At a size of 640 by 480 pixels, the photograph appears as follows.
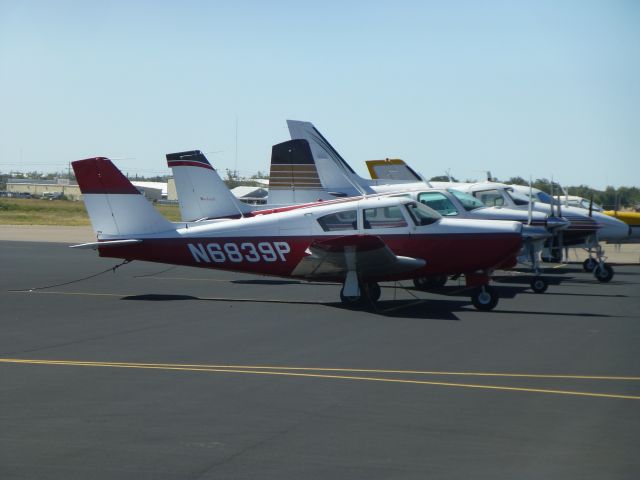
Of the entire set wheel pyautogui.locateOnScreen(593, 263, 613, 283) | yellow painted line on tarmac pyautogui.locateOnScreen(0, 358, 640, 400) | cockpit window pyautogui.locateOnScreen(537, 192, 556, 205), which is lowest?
wheel pyautogui.locateOnScreen(593, 263, 613, 283)

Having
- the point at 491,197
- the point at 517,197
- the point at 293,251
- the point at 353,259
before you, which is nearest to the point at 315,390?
the point at 353,259

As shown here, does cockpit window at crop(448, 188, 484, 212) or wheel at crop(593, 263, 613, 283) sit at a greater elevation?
cockpit window at crop(448, 188, 484, 212)

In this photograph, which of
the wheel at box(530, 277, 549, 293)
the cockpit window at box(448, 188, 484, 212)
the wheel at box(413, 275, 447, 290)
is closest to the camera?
the wheel at box(530, 277, 549, 293)

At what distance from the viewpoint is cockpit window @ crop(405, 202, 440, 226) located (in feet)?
53.0

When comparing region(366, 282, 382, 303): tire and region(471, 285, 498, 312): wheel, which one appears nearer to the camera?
region(471, 285, 498, 312): wheel

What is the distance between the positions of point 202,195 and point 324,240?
5.27 m

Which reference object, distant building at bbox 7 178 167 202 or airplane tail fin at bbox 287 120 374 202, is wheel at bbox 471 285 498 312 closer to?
airplane tail fin at bbox 287 120 374 202

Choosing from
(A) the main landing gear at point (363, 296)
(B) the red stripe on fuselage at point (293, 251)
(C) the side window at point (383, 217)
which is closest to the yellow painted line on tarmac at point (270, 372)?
(A) the main landing gear at point (363, 296)

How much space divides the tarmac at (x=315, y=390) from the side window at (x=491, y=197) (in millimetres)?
7066

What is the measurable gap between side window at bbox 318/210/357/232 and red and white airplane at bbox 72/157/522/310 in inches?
0.7

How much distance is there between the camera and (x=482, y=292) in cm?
1558

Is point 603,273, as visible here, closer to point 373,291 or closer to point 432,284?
point 432,284

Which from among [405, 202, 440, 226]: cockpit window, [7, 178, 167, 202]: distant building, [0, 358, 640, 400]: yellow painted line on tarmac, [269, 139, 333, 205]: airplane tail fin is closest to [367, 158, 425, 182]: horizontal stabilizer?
[269, 139, 333, 205]: airplane tail fin

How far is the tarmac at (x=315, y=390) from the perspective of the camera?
234 inches
